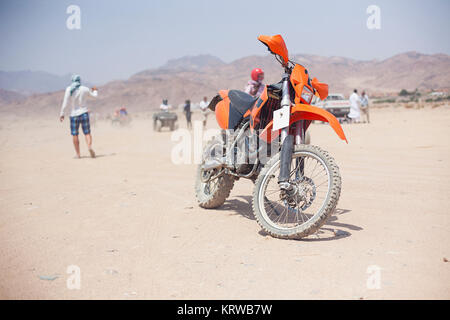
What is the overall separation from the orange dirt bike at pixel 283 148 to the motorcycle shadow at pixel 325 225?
0.71 feet

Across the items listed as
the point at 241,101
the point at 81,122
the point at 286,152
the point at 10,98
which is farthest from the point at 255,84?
the point at 10,98

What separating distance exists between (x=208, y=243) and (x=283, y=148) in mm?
1143

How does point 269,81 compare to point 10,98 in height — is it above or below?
above

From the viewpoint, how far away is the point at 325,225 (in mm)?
4641

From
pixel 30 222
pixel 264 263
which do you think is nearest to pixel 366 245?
pixel 264 263

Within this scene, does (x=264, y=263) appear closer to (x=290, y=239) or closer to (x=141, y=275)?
(x=290, y=239)

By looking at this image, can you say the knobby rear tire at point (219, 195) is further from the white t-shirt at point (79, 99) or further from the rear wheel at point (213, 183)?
the white t-shirt at point (79, 99)

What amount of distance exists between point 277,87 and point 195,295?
2.29 metres

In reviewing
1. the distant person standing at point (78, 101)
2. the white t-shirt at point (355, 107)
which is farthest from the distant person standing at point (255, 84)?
the white t-shirt at point (355, 107)

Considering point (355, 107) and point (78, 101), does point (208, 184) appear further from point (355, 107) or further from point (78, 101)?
point (355, 107)

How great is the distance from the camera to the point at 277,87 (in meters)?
4.41

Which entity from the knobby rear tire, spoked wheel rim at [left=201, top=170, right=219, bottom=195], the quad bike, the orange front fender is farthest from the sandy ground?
the quad bike

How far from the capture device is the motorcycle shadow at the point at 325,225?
4.23m

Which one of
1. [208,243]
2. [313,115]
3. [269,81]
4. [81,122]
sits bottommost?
[208,243]
